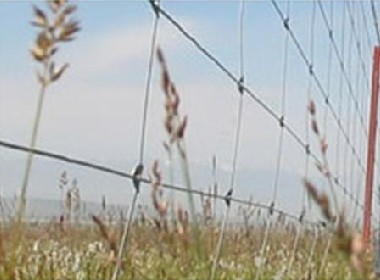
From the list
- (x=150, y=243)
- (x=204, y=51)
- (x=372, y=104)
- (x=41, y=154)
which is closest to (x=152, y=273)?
(x=204, y=51)

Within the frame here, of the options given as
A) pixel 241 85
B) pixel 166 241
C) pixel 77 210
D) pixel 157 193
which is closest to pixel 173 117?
pixel 157 193

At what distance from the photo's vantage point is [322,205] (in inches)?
36.1

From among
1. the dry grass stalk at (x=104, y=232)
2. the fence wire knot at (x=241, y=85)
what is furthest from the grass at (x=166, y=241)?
the fence wire knot at (x=241, y=85)

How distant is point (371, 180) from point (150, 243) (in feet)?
20.9

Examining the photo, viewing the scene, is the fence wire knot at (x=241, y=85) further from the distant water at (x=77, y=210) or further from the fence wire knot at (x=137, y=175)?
the fence wire knot at (x=137, y=175)

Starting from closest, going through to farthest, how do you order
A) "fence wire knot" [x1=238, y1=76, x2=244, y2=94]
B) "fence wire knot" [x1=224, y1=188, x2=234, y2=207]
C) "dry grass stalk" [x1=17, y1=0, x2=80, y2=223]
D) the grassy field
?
"dry grass stalk" [x1=17, y1=0, x2=80, y2=223] < the grassy field < "fence wire knot" [x1=224, y1=188, x2=234, y2=207] < "fence wire knot" [x1=238, y1=76, x2=244, y2=94]

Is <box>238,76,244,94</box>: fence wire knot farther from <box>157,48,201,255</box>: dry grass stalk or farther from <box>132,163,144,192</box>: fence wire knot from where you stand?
<box>157,48,201,255</box>: dry grass stalk

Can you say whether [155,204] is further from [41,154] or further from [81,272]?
[81,272]

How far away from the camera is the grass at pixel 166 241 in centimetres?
108

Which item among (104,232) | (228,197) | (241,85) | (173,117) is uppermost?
(241,85)

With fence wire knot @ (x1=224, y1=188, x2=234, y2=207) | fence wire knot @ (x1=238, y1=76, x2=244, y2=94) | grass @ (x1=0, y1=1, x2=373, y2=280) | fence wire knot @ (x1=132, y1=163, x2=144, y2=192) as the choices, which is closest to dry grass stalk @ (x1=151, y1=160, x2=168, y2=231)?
grass @ (x1=0, y1=1, x2=373, y2=280)

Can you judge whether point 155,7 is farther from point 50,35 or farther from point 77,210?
point 77,210

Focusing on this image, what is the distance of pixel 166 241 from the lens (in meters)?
1.78

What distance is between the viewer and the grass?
1083 mm
